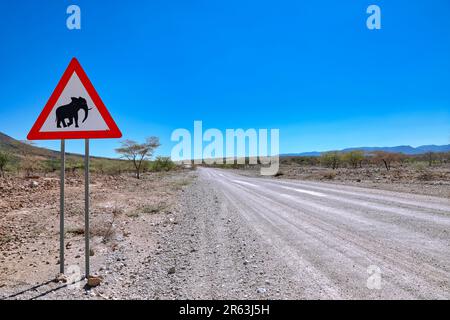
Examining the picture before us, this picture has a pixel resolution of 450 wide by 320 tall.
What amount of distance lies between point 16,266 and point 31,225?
10.6 feet

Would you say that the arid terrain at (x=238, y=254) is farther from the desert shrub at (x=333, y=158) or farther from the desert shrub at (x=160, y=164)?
the desert shrub at (x=333, y=158)

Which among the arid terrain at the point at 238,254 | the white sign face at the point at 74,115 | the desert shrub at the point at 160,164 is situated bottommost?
the arid terrain at the point at 238,254

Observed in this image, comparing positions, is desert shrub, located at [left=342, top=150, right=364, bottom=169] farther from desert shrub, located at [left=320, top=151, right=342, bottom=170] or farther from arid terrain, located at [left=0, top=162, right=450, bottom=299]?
arid terrain, located at [left=0, top=162, right=450, bottom=299]

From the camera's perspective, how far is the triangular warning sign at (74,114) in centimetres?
374

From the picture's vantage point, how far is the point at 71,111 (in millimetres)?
3711

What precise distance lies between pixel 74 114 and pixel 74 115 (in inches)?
0.5

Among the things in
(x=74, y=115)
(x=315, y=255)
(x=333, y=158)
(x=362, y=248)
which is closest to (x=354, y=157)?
(x=333, y=158)

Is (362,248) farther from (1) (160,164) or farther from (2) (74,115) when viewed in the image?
(1) (160,164)

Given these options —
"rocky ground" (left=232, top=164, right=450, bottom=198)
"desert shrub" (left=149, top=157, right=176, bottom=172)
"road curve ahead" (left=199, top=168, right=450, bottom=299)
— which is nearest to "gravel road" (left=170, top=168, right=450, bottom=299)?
"road curve ahead" (left=199, top=168, right=450, bottom=299)

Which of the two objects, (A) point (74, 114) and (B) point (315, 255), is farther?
(B) point (315, 255)

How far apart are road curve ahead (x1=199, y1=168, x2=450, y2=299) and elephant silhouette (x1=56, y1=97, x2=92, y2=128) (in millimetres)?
3387

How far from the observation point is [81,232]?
6555 millimetres

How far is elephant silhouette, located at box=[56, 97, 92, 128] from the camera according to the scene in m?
3.72

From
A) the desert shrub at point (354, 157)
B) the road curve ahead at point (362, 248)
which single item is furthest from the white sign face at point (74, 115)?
the desert shrub at point (354, 157)
